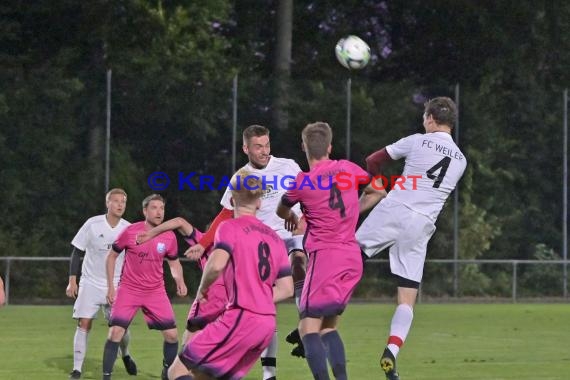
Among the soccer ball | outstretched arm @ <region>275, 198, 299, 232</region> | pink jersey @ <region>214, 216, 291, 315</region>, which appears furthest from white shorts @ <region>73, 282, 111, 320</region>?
the soccer ball

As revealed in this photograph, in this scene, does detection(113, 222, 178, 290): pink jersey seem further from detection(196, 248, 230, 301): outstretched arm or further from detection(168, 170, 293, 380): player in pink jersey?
detection(196, 248, 230, 301): outstretched arm

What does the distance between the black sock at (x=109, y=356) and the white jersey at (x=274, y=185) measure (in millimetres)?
1569

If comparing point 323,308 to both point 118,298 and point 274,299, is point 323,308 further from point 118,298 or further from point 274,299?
point 118,298

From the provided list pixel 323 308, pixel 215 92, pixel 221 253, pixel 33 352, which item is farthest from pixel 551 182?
pixel 221 253

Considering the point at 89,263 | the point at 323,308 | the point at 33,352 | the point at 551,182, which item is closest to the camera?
the point at 323,308

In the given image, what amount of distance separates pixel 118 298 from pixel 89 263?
1.45 metres

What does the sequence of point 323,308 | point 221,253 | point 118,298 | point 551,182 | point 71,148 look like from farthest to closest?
point 551,182
point 71,148
point 118,298
point 323,308
point 221,253

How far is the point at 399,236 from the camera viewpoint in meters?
10.5

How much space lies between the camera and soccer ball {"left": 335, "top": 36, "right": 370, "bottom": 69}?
20.5 metres

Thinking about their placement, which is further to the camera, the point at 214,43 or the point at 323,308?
the point at 214,43

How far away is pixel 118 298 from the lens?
12227mm

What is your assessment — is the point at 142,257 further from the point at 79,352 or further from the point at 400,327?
the point at 400,327

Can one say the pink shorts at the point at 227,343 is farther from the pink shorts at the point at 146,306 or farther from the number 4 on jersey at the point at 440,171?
the pink shorts at the point at 146,306

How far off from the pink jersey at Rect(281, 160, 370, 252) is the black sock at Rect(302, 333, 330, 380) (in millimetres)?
659
